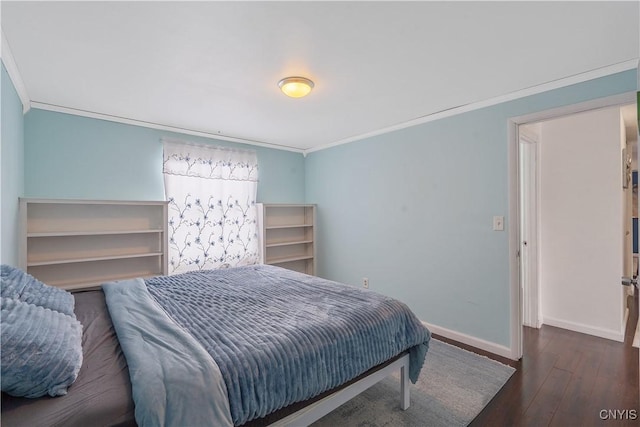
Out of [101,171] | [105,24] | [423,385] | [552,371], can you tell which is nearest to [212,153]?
[101,171]

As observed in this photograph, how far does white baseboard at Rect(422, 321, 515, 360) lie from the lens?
102 inches

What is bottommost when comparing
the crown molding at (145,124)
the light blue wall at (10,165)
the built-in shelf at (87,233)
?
the built-in shelf at (87,233)

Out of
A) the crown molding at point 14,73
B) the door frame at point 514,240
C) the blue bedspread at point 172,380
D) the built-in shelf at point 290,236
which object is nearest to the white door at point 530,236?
the door frame at point 514,240

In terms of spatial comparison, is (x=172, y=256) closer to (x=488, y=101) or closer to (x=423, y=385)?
(x=423, y=385)

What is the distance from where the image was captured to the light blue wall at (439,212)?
260cm

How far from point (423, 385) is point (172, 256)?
284 cm

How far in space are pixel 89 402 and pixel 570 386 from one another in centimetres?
285

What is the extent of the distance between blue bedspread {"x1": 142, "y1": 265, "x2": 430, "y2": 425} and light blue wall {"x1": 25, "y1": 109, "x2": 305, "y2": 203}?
4.54 feet

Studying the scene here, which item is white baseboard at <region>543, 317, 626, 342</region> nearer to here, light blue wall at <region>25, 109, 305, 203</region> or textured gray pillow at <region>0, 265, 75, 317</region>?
textured gray pillow at <region>0, 265, 75, 317</region>

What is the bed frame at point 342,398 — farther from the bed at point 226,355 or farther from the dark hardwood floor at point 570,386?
the dark hardwood floor at point 570,386

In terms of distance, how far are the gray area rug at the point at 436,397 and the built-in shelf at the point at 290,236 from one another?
2.27 metres

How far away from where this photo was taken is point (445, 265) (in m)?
2.99

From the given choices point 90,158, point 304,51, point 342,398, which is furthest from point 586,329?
point 90,158

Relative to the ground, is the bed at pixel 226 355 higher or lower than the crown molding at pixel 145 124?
lower
